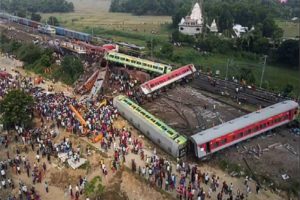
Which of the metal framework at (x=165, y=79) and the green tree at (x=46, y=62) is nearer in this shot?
the metal framework at (x=165, y=79)

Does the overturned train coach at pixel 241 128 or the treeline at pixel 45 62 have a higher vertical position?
the treeline at pixel 45 62

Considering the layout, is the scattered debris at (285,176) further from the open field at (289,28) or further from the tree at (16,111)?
the open field at (289,28)

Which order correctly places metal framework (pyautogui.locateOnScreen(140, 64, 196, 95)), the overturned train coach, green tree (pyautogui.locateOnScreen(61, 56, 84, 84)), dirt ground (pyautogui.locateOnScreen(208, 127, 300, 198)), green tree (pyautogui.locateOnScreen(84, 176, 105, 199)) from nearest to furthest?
green tree (pyautogui.locateOnScreen(84, 176, 105, 199)) → dirt ground (pyautogui.locateOnScreen(208, 127, 300, 198)) → the overturned train coach → metal framework (pyautogui.locateOnScreen(140, 64, 196, 95)) → green tree (pyautogui.locateOnScreen(61, 56, 84, 84))

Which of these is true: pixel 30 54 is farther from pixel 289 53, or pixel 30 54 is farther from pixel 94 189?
pixel 289 53

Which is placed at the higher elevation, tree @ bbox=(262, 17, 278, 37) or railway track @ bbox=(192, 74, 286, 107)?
tree @ bbox=(262, 17, 278, 37)

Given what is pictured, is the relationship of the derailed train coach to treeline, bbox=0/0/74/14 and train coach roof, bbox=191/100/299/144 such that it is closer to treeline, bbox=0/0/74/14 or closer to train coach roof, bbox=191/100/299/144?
train coach roof, bbox=191/100/299/144

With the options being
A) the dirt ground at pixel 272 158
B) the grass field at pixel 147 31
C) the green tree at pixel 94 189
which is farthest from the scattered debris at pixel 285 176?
the grass field at pixel 147 31

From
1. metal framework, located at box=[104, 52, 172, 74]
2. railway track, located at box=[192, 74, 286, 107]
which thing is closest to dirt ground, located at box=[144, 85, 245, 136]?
railway track, located at box=[192, 74, 286, 107]
